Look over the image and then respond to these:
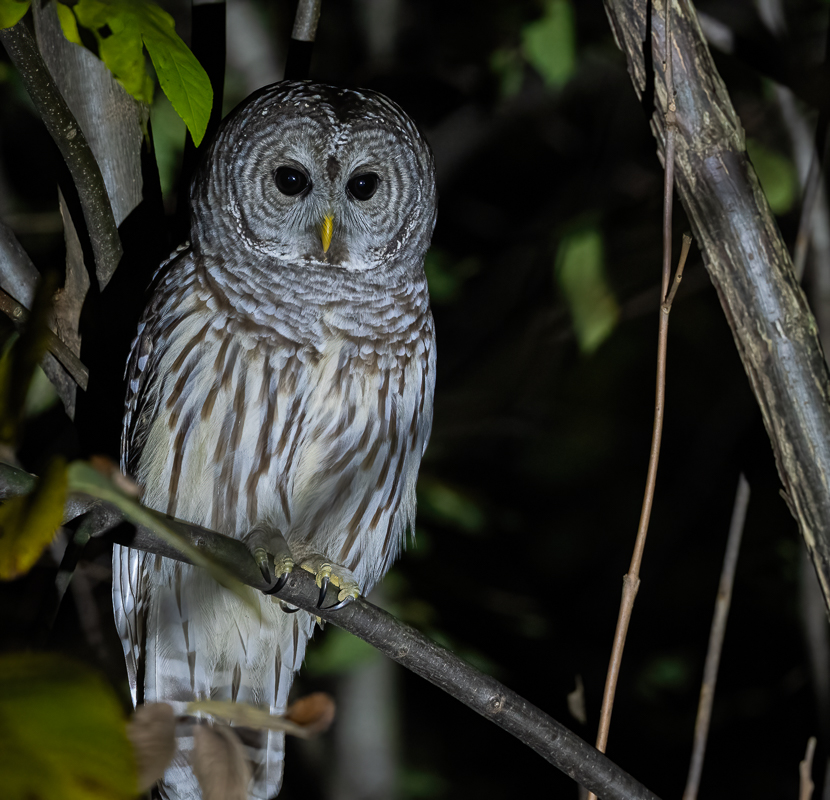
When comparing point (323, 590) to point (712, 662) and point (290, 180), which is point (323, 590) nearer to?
point (712, 662)

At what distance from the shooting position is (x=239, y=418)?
2.05 m

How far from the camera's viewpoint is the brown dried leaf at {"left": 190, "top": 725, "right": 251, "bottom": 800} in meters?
0.90

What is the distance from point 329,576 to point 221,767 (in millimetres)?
1069

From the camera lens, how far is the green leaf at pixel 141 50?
3.68 feet

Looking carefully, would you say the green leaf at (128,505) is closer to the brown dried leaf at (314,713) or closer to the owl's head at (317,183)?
the brown dried leaf at (314,713)

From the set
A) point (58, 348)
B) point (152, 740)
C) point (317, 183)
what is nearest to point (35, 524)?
point (152, 740)

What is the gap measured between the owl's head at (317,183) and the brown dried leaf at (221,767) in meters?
1.40

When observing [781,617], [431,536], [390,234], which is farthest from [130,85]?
[781,617]

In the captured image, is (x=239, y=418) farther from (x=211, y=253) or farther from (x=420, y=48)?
(x=420, y=48)

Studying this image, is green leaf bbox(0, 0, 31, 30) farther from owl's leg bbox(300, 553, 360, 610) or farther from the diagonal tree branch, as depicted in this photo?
owl's leg bbox(300, 553, 360, 610)

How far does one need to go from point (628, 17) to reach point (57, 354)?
1.29 metres

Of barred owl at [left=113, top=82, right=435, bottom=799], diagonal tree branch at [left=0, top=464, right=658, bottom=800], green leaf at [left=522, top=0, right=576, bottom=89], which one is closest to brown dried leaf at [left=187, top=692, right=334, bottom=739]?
diagonal tree branch at [left=0, top=464, right=658, bottom=800]

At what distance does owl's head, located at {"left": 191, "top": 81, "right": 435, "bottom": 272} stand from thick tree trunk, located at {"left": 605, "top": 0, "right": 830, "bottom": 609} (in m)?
0.65

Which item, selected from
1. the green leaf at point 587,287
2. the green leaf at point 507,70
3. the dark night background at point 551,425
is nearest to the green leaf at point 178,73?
the dark night background at point 551,425
